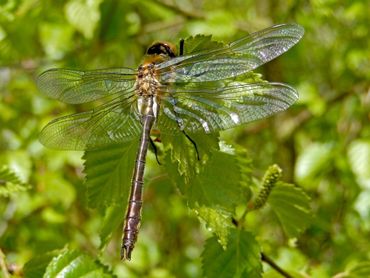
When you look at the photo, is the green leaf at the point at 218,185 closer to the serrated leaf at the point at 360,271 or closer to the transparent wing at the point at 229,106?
the transparent wing at the point at 229,106

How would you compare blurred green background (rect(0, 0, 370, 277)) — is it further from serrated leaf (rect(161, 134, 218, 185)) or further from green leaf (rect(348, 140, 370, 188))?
serrated leaf (rect(161, 134, 218, 185))

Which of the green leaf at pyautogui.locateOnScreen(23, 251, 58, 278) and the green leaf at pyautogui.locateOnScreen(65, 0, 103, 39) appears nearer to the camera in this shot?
the green leaf at pyautogui.locateOnScreen(23, 251, 58, 278)

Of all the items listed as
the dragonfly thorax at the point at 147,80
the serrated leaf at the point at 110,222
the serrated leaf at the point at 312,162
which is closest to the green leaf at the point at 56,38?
the serrated leaf at the point at 312,162

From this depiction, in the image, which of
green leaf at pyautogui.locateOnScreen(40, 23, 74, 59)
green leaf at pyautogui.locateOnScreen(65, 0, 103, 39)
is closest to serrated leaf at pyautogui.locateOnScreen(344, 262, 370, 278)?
green leaf at pyautogui.locateOnScreen(65, 0, 103, 39)

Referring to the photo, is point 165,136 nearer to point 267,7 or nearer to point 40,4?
point 40,4

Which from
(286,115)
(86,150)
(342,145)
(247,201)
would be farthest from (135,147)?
(286,115)

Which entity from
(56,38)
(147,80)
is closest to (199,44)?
(147,80)
